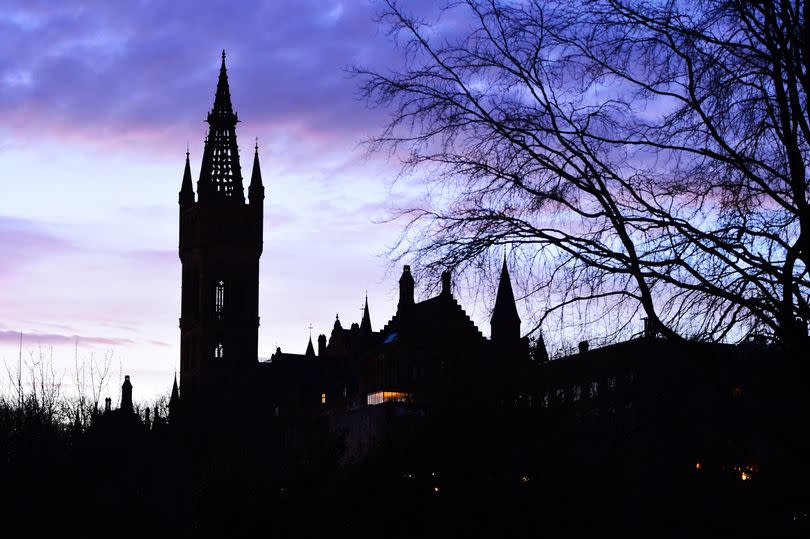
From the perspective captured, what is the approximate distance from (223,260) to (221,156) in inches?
540

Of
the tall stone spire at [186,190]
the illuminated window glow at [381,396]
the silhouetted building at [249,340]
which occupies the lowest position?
the illuminated window glow at [381,396]

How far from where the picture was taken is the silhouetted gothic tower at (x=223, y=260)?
531ft

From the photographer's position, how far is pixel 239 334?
163 meters

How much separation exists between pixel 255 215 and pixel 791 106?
155371mm

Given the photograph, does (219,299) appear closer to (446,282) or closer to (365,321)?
(365,321)

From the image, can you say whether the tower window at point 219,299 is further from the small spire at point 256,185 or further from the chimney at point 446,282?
the chimney at point 446,282

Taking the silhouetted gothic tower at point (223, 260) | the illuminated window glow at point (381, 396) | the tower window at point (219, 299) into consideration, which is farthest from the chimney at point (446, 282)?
the tower window at point (219, 299)

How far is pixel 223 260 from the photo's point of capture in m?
164

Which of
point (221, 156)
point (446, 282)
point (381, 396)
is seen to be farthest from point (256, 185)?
point (446, 282)

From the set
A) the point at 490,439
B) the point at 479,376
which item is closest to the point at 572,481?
the point at 490,439

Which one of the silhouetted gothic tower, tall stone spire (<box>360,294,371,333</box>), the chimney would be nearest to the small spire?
the silhouetted gothic tower

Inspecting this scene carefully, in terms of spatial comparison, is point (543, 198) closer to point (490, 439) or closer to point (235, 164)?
point (490, 439)

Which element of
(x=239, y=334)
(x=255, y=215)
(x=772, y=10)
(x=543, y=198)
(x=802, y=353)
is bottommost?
(x=802, y=353)

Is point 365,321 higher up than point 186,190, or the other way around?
point 186,190
